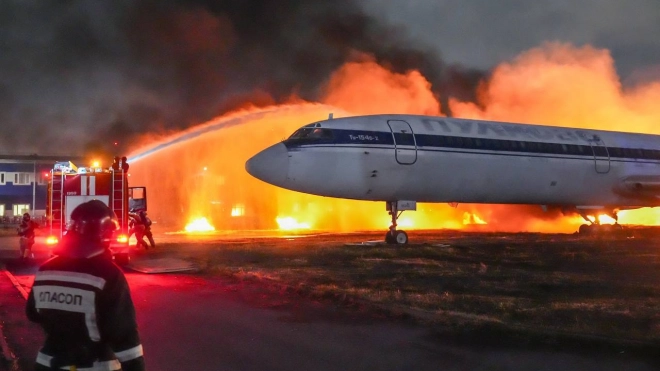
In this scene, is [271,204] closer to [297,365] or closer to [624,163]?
[624,163]

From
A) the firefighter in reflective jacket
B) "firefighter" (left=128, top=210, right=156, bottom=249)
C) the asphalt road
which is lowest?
the asphalt road

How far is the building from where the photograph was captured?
70312 millimetres

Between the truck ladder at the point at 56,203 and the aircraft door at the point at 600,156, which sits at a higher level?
the aircraft door at the point at 600,156

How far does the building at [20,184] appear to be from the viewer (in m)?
70.3

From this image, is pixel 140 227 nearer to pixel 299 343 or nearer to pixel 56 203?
pixel 56 203

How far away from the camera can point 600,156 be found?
27203 mm

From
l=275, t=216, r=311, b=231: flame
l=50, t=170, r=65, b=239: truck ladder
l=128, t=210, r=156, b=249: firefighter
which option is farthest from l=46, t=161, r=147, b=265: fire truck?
l=275, t=216, r=311, b=231: flame

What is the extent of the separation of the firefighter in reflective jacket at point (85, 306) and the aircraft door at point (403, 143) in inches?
722

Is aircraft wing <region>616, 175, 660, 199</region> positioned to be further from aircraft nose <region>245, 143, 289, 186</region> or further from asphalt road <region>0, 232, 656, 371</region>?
asphalt road <region>0, 232, 656, 371</region>

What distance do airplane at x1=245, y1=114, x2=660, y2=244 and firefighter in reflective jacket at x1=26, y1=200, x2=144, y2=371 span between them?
666 inches

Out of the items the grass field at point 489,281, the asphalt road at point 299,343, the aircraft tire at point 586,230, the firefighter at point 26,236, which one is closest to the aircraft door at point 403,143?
the grass field at point 489,281

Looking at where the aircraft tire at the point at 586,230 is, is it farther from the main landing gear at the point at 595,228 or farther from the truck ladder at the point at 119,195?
the truck ladder at the point at 119,195

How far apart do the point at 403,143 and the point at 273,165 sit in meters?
4.58

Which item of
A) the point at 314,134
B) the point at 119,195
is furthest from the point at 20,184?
the point at 314,134
